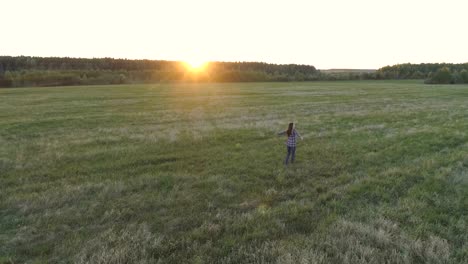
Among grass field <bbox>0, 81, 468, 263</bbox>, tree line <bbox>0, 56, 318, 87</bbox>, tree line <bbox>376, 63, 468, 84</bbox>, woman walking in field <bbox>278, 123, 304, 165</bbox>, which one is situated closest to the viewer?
grass field <bbox>0, 81, 468, 263</bbox>

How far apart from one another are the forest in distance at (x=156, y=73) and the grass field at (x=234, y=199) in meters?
66.3

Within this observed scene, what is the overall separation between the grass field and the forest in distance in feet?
218

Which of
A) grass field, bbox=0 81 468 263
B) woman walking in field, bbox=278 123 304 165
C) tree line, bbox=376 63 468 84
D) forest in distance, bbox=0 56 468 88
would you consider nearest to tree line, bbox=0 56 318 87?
forest in distance, bbox=0 56 468 88

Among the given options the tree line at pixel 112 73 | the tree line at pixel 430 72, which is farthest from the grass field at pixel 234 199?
the tree line at pixel 430 72

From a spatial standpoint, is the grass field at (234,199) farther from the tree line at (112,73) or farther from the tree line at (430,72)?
the tree line at (430,72)

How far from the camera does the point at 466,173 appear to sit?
324 inches

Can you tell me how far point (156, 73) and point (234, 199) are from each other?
8558cm

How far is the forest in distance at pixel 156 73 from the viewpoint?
70562mm

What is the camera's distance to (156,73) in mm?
87812

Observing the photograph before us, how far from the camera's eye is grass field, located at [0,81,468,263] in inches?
194

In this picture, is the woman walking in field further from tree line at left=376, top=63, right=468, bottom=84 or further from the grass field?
tree line at left=376, top=63, right=468, bottom=84

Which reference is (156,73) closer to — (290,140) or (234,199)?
(290,140)

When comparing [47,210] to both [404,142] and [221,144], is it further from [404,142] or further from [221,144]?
[404,142]

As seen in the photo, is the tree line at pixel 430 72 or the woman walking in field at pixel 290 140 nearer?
the woman walking in field at pixel 290 140
